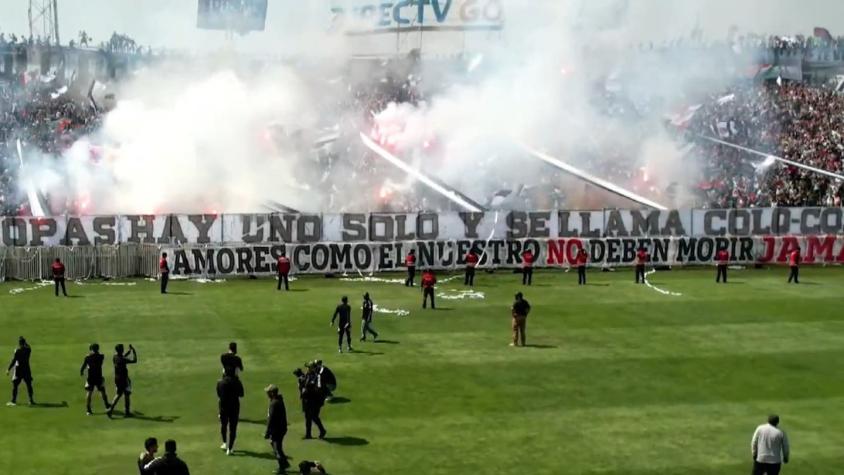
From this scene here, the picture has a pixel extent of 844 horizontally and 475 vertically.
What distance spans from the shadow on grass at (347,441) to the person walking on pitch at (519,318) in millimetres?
9219

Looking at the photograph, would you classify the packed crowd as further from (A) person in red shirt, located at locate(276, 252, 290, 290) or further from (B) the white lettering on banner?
(A) person in red shirt, located at locate(276, 252, 290, 290)

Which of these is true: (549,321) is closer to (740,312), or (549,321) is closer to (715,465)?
(740,312)

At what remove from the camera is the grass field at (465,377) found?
2016 cm

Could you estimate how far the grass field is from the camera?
2016cm

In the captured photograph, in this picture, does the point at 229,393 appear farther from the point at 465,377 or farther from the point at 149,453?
the point at 465,377

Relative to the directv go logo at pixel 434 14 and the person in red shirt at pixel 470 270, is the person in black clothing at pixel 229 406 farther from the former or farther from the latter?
the directv go logo at pixel 434 14

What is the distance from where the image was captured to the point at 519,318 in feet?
96.9

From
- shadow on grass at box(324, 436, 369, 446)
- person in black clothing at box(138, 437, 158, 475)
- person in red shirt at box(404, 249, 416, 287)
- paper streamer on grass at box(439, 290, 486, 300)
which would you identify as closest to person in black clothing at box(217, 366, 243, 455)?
shadow on grass at box(324, 436, 369, 446)

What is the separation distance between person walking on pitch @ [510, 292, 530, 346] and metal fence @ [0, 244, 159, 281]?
55.2 ft

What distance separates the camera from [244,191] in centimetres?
5725

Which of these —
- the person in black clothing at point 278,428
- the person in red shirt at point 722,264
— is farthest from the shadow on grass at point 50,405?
the person in red shirt at point 722,264

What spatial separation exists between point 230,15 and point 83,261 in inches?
1348

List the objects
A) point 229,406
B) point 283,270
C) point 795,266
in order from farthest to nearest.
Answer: point 795,266 → point 283,270 → point 229,406

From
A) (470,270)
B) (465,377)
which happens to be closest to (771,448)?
(465,377)
